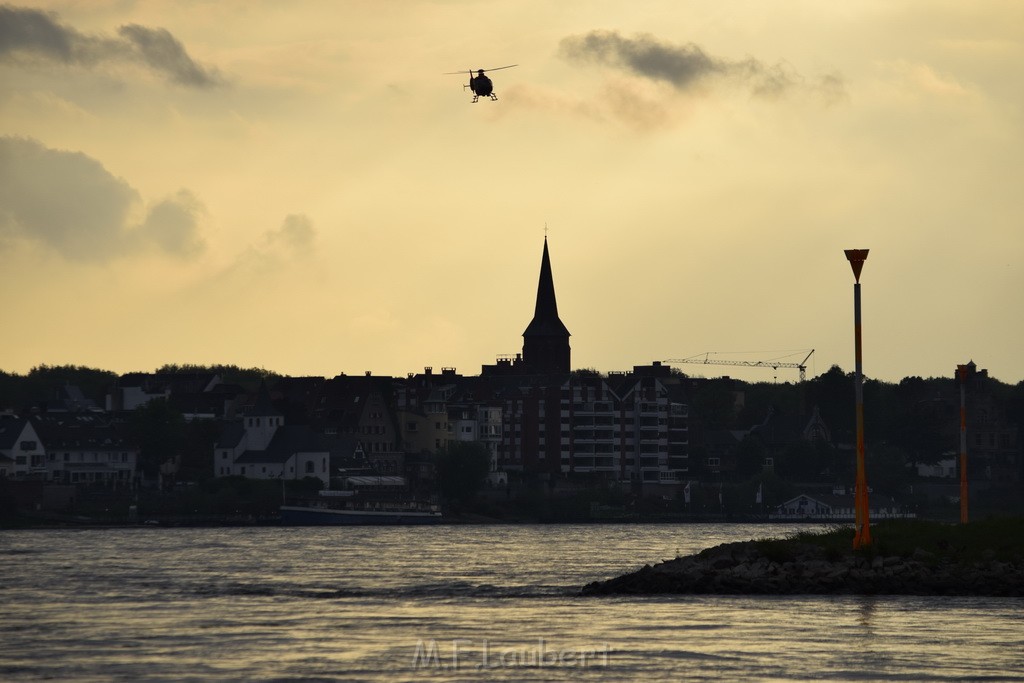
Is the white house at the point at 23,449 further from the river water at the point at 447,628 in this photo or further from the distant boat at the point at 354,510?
the river water at the point at 447,628

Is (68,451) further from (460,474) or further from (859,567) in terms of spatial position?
(859,567)

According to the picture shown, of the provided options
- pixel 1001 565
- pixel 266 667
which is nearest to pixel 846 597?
pixel 1001 565

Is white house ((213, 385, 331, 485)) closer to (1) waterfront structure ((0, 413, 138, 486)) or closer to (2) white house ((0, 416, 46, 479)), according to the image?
(1) waterfront structure ((0, 413, 138, 486))

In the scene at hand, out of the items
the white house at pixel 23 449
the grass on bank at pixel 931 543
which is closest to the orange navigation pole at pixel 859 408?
the grass on bank at pixel 931 543

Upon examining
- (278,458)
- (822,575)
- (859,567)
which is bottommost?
(822,575)

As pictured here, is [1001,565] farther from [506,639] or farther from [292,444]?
[292,444]

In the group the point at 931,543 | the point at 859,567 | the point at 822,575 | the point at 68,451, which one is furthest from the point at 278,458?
the point at 822,575
